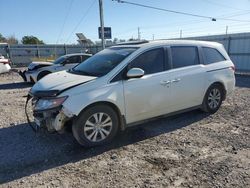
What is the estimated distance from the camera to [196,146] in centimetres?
401

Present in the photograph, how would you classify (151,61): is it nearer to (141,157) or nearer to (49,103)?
(141,157)

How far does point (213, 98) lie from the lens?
5.61 meters

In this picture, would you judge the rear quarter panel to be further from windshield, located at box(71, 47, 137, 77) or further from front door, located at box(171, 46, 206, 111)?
windshield, located at box(71, 47, 137, 77)

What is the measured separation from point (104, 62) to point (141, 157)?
1.98 meters

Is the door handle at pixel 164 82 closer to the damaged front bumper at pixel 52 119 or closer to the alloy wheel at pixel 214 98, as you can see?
the alloy wheel at pixel 214 98

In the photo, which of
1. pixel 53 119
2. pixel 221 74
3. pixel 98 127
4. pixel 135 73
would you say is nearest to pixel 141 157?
pixel 98 127

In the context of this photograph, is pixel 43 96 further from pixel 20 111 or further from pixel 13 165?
pixel 20 111

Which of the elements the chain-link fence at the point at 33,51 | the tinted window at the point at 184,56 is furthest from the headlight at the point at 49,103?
the chain-link fence at the point at 33,51

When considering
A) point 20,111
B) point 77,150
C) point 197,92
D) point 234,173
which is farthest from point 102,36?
point 234,173

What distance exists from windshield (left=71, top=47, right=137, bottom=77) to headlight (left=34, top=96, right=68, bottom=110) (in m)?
0.83

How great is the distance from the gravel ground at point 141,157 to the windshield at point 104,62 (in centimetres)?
128

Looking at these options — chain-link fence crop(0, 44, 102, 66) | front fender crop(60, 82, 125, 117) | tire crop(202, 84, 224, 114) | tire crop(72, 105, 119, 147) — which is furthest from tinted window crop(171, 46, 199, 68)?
chain-link fence crop(0, 44, 102, 66)

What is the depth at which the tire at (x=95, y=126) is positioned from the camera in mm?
3807

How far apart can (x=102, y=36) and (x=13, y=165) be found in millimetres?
12498
